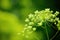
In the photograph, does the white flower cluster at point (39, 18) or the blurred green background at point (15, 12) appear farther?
the blurred green background at point (15, 12)

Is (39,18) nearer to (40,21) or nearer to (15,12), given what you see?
(40,21)

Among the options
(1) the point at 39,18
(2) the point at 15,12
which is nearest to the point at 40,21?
(1) the point at 39,18

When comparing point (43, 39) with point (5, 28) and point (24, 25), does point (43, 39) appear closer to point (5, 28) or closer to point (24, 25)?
point (24, 25)

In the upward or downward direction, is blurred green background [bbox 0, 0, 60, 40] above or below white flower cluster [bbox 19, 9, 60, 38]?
above

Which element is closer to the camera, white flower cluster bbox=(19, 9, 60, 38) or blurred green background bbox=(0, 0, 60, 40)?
white flower cluster bbox=(19, 9, 60, 38)

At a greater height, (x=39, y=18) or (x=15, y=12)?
(x=15, y=12)

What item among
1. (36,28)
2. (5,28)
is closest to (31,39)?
(36,28)

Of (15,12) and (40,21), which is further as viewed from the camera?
(15,12)

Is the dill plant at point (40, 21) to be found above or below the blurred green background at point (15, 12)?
below

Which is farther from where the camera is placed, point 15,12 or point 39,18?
point 15,12
